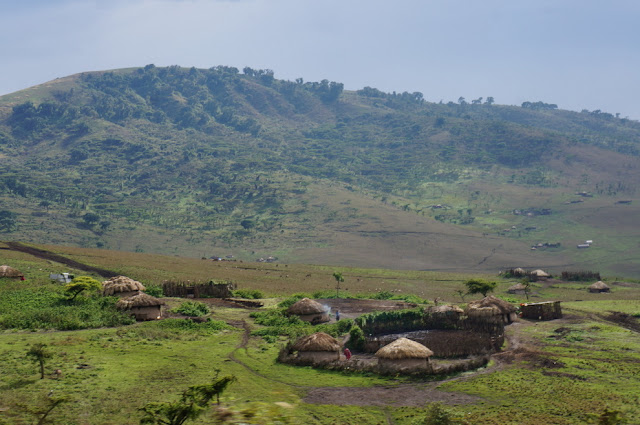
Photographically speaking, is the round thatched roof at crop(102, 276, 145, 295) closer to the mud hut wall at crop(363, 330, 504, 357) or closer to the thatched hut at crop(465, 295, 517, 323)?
the mud hut wall at crop(363, 330, 504, 357)

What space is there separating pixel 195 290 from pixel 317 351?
22.9 m

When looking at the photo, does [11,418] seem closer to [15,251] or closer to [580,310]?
[580,310]

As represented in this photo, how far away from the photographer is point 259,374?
113 feet

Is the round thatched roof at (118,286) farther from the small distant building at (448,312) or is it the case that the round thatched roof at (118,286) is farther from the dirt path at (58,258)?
the small distant building at (448,312)

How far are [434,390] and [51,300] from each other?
28.2 meters

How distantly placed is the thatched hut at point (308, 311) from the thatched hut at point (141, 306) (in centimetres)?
1014

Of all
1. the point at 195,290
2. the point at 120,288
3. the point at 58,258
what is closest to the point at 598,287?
the point at 195,290

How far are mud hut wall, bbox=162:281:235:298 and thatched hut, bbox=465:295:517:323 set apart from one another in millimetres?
21454

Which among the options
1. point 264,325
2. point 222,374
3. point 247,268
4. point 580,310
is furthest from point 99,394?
point 247,268

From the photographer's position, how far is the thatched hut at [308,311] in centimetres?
4917

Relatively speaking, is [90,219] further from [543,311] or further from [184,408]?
[184,408]

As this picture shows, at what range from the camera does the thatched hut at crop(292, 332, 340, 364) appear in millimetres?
37312

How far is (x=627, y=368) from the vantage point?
34.9 meters

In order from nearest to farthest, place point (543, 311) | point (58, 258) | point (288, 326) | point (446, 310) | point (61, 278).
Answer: point (288, 326) < point (446, 310) < point (543, 311) < point (61, 278) < point (58, 258)
